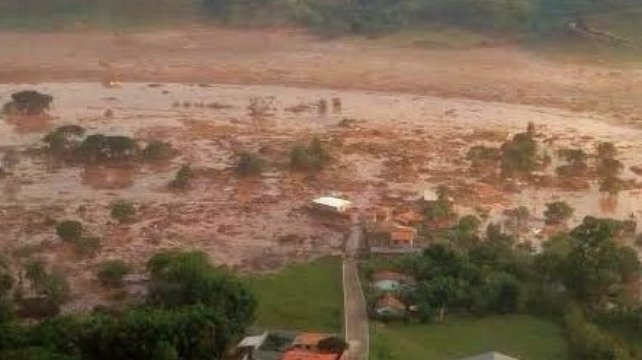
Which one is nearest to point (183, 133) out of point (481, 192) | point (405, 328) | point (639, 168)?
point (481, 192)

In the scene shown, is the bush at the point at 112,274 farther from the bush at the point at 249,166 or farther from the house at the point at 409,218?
the bush at the point at 249,166

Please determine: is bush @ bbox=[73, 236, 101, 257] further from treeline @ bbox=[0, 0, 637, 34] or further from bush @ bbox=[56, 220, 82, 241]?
treeline @ bbox=[0, 0, 637, 34]

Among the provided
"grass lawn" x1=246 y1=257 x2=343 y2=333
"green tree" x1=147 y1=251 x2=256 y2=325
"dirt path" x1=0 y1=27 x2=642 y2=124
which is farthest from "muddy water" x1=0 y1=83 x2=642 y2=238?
"green tree" x1=147 y1=251 x2=256 y2=325

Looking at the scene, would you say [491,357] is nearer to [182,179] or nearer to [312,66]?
[182,179]

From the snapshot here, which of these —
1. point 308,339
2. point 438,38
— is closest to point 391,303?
point 308,339

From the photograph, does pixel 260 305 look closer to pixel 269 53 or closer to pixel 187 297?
pixel 187 297

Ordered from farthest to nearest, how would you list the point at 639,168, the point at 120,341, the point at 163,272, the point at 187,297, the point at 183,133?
the point at 183,133 → the point at 639,168 → the point at 163,272 → the point at 187,297 → the point at 120,341

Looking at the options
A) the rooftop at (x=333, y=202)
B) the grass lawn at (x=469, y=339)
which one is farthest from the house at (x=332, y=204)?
the grass lawn at (x=469, y=339)
